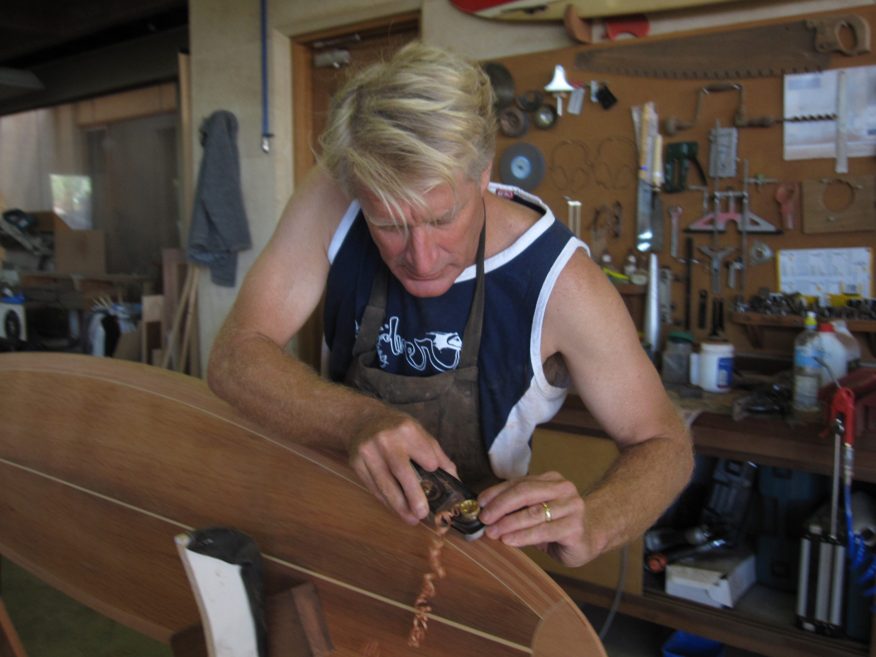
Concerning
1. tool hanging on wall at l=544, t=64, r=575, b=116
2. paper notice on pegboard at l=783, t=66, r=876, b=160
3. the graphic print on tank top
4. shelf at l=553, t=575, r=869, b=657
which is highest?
tool hanging on wall at l=544, t=64, r=575, b=116

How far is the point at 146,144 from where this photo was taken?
654 cm

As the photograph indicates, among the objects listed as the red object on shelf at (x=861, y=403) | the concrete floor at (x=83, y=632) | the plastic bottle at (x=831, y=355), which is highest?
the plastic bottle at (x=831, y=355)

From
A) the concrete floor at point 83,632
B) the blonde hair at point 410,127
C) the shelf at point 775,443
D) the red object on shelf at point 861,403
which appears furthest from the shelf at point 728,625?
the blonde hair at point 410,127

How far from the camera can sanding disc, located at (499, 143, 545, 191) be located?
332 cm

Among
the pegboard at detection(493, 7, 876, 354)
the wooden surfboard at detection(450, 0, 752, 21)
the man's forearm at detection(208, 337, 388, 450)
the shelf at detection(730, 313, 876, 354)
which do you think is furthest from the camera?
the wooden surfboard at detection(450, 0, 752, 21)

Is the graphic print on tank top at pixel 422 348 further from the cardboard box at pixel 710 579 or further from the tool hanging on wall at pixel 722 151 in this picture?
the tool hanging on wall at pixel 722 151

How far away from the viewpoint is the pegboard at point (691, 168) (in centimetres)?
276

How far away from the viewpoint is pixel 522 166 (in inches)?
132

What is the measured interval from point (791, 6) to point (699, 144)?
588 mm

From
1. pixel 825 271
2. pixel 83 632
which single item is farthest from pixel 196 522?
pixel 825 271

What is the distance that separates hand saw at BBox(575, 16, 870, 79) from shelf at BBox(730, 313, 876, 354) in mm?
934

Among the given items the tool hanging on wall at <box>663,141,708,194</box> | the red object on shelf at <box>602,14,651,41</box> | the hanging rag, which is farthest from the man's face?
the hanging rag

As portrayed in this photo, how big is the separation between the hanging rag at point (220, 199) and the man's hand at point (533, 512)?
364 cm

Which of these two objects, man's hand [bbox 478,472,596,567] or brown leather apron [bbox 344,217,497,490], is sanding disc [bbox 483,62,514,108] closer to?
brown leather apron [bbox 344,217,497,490]
